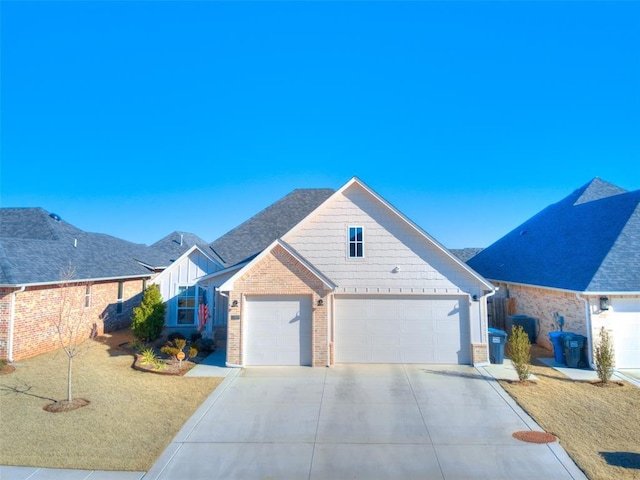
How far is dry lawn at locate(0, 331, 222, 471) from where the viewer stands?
7.16 m

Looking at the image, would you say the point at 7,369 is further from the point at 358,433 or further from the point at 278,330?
the point at 358,433

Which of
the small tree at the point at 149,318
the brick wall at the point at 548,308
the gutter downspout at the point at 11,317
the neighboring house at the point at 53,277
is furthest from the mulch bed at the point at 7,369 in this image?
the brick wall at the point at 548,308

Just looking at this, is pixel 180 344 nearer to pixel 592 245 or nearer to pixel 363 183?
pixel 363 183

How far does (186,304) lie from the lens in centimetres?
1770

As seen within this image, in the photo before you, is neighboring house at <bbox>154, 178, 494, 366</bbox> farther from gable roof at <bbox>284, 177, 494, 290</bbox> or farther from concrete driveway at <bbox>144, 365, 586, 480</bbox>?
concrete driveway at <bbox>144, 365, 586, 480</bbox>

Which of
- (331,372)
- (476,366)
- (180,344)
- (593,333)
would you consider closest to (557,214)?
(593,333)

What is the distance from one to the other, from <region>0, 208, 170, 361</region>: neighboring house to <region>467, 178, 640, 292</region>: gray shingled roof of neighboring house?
18316 millimetres

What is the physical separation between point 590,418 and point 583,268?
6.93 metres

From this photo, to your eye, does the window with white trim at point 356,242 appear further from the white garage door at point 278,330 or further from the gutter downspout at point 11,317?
the gutter downspout at point 11,317

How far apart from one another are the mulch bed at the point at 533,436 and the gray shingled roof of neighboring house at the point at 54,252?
598 inches

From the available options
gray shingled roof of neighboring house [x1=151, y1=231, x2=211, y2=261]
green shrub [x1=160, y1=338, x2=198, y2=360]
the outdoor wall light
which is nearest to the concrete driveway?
green shrub [x1=160, y1=338, x2=198, y2=360]

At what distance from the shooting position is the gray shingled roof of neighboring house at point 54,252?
14389 mm

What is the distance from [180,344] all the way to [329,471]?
27.5 ft

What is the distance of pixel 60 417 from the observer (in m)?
8.86
